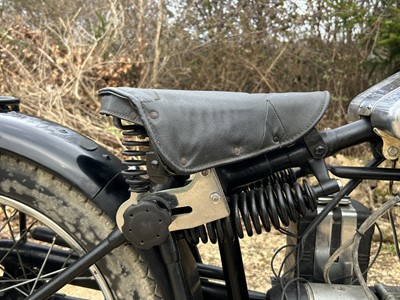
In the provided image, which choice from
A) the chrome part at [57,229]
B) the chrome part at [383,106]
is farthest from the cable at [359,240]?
the chrome part at [57,229]

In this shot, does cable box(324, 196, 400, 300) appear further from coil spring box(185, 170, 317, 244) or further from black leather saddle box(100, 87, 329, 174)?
black leather saddle box(100, 87, 329, 174)

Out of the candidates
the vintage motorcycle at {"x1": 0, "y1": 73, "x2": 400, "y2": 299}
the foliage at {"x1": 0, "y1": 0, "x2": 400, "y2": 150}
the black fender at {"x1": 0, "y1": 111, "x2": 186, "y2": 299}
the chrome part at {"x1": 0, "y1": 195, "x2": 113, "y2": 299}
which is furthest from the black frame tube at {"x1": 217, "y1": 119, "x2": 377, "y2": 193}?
the foliage at {"x1": 0, "y1": 0, "x2": 400, "y2": 150}

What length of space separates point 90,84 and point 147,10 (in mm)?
1391

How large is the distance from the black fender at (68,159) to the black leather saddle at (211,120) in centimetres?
28

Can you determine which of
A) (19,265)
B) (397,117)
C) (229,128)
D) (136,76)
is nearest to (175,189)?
(229,128)

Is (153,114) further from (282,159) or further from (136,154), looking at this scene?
(282,159)

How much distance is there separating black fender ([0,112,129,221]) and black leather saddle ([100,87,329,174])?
0.93 ft

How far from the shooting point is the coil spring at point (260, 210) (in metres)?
1.54

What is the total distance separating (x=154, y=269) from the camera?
161cm

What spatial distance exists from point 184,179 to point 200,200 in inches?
5.2

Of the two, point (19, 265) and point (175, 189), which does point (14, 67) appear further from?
point (175, 189)

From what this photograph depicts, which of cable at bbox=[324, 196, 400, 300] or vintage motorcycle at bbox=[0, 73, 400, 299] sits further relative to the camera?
cable at bbox=[324, 196, 400, 300]

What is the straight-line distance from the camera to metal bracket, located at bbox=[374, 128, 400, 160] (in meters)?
1.57

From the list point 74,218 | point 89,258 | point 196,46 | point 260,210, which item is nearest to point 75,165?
point 74,218
